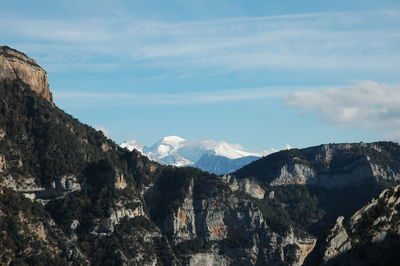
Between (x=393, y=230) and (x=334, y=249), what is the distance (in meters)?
10.1

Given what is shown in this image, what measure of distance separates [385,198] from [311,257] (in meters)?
16.2

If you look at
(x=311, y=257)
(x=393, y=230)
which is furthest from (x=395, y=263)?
(x=311, y=257)

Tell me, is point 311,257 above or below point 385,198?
below

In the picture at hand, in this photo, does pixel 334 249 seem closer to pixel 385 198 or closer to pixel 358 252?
pixel 358 252

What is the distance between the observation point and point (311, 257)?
150 meters

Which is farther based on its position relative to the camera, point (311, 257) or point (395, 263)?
point (311, 257)

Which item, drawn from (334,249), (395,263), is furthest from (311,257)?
(395,263)

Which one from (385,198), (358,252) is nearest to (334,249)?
(358,252)

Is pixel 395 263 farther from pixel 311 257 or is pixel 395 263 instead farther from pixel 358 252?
pixel 311 257

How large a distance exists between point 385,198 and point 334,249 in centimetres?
1382

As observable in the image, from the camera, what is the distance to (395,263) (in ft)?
454

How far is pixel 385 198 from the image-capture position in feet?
491

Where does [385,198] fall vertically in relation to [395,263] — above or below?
above

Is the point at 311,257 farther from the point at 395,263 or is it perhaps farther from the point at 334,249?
the point at 395,263
